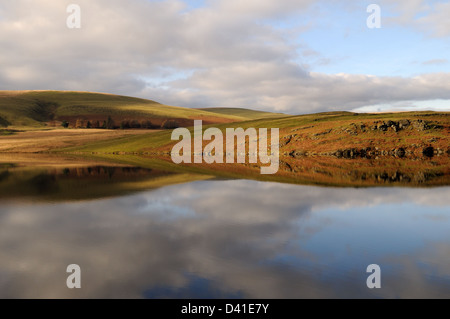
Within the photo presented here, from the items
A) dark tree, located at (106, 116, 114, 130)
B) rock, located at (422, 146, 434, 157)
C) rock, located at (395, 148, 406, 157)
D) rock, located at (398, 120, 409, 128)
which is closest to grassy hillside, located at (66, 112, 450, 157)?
rock, located at (398, 120, 409, 128)

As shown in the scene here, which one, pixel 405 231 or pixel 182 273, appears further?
pixel 405 231

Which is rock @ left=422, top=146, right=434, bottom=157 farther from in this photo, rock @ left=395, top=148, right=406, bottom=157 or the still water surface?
the still water surface

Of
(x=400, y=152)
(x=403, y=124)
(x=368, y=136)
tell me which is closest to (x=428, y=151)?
(x=400, y=152)

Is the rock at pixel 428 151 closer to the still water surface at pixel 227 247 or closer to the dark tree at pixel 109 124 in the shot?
the still water surface at pixel 227 247

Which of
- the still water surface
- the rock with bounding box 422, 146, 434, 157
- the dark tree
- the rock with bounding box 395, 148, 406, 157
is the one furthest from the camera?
the dark tree

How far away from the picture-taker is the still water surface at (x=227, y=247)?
10.7 m

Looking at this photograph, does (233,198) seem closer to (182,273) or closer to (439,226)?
(439,226)

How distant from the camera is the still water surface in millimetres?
10688

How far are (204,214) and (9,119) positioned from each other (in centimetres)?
20037

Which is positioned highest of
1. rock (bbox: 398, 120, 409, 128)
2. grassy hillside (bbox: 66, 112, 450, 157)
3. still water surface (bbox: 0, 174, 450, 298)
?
rock (bbox: 398, 120, 409, 128)

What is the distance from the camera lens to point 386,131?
85438 mm

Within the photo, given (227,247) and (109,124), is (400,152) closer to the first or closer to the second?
(227,247)
